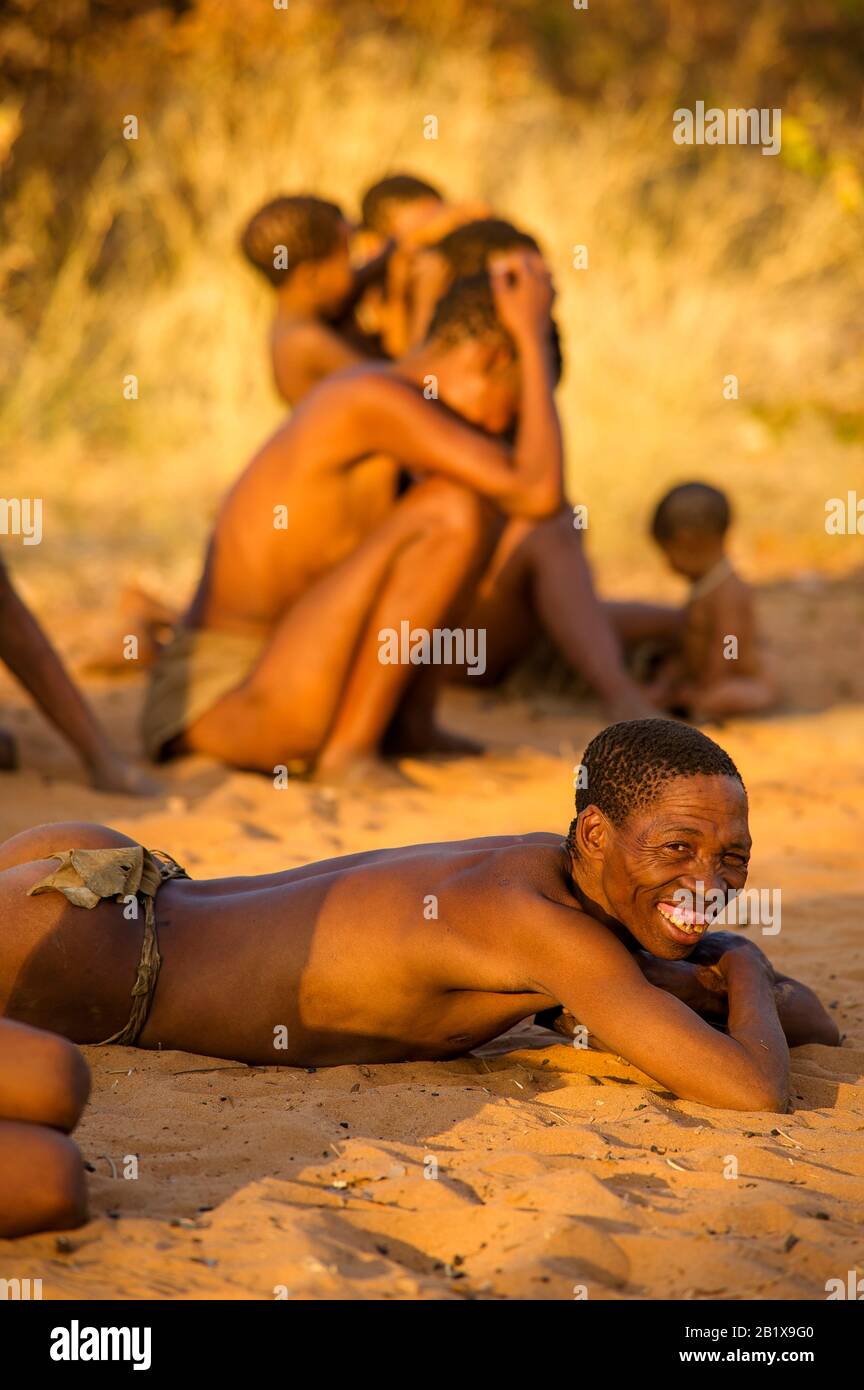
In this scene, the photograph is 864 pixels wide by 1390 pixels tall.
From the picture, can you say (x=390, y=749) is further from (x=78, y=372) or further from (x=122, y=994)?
(x=78, y=372)

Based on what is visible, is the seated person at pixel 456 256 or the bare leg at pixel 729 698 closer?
the seated person at pixel 456 256

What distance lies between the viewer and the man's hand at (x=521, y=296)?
5.22m

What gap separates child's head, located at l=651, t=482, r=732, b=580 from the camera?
21.4 feet

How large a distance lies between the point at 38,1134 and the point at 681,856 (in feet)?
3.79

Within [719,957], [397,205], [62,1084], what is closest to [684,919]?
[719,957]

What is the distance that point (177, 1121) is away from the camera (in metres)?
2.72

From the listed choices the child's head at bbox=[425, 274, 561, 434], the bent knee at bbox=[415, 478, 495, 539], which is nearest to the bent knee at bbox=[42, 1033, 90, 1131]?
the bent knee at bbox=[415, 478, 495, 539]

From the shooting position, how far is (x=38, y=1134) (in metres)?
2.21

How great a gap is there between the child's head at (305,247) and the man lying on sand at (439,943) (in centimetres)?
414

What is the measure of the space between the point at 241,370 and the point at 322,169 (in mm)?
1599

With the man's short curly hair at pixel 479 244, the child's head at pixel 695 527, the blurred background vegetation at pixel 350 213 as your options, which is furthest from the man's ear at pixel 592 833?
the blurred background vegetation at pixel 350 213

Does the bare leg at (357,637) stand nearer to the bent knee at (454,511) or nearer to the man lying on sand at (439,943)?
the bent knee at (454,511)

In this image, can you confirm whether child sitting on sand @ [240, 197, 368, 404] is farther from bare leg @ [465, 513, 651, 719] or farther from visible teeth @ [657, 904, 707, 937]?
visible teeth @ [657, 904, 707, 937]
